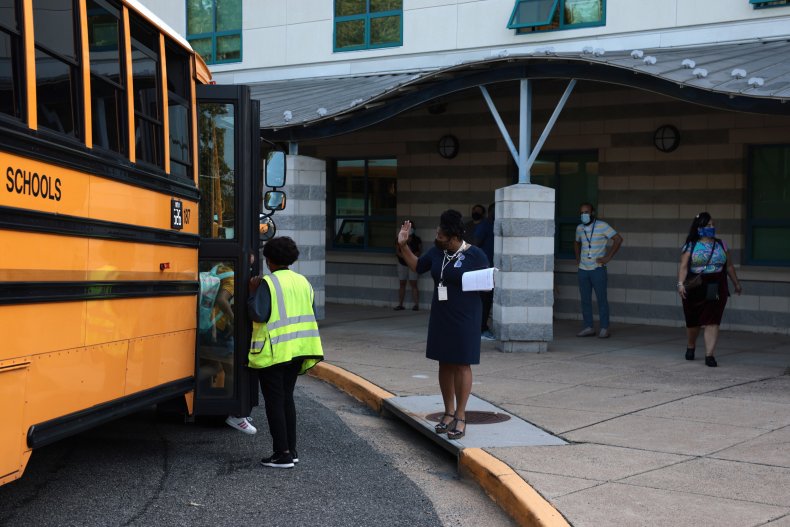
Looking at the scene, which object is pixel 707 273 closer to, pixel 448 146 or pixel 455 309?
pixel 455 309

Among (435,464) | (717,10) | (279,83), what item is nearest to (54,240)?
(435,464)

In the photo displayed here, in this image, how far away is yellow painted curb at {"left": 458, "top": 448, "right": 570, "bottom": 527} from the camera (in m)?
5.80

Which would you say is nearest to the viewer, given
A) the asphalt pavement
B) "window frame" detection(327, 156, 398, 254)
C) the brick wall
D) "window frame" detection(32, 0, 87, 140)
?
"window frame" detection(32, 0, 87, 140)

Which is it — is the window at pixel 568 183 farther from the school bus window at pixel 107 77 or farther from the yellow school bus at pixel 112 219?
the school bus window at pixel 107 77

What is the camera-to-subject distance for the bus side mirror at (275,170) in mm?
8242

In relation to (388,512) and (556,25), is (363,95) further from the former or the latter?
(388,512)

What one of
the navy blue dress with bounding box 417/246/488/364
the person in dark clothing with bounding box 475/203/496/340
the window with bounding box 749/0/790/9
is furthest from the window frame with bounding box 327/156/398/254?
the navy blue dress with bounding box 417/246/488/364

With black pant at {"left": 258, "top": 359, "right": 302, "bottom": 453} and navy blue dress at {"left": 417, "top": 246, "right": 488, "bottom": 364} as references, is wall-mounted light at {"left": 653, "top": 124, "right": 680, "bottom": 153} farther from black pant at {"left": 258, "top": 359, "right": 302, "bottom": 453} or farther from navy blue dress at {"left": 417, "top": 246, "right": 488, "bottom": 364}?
black pant at {"left": 258, "top": 359, "right": 302, "bottom": 453}

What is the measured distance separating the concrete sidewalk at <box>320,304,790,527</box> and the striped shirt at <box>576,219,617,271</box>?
1135mm

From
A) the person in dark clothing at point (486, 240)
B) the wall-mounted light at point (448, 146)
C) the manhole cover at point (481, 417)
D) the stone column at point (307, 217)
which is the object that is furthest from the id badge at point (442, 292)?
the wall-mounted light at point (448, 146)

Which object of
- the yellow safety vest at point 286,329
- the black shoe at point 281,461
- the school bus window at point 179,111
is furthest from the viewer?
the school bus window at point 179,111

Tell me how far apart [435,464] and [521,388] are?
9.40ft

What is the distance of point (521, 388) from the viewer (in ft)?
34.1

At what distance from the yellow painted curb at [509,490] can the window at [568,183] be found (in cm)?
1043
